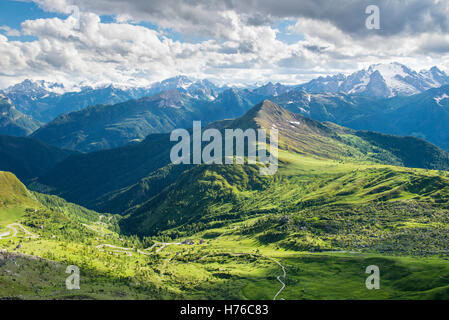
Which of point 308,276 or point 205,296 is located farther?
point 308,276

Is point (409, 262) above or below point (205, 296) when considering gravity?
above

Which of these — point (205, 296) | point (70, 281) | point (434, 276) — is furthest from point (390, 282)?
point (70, 281)
